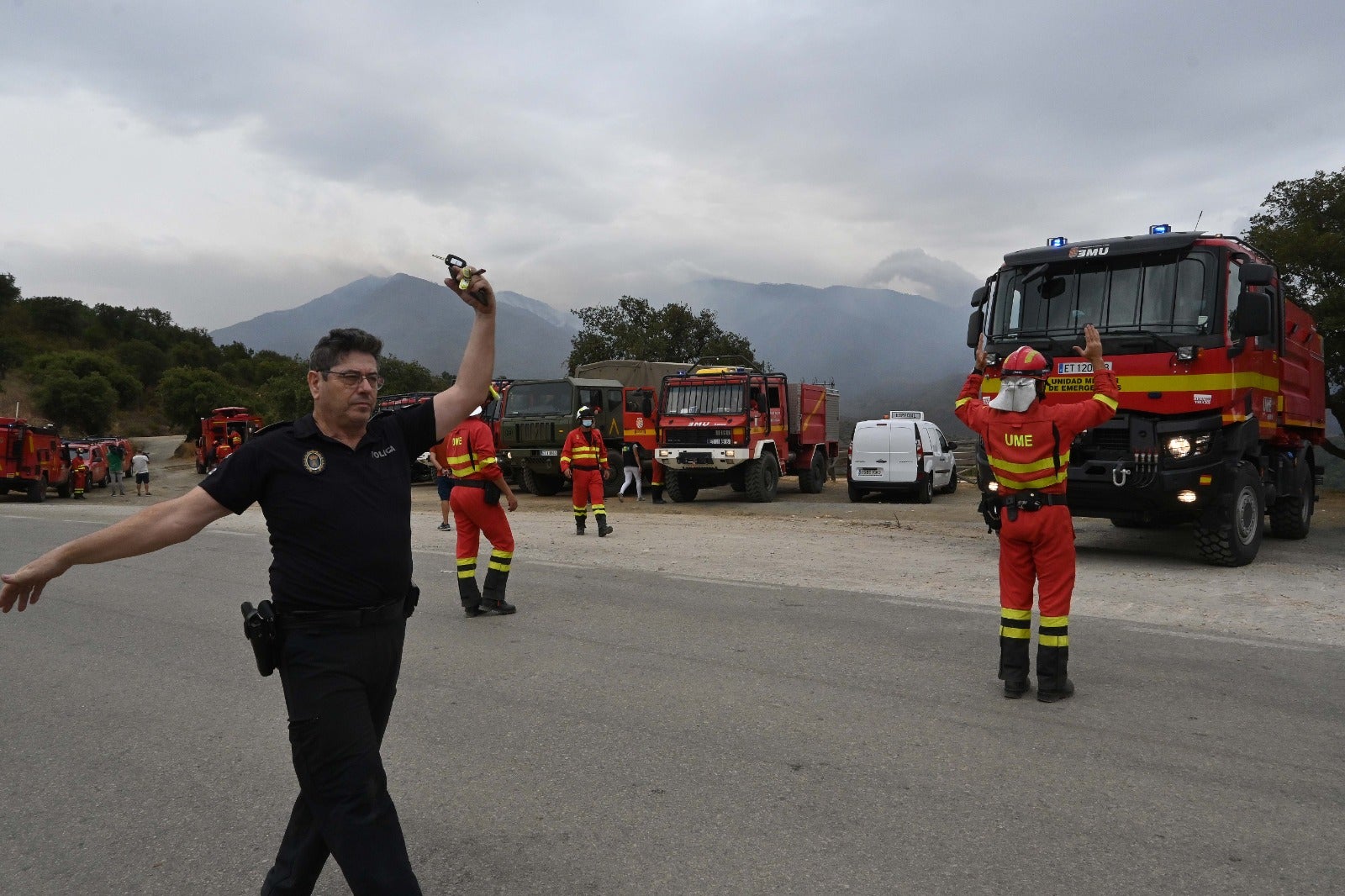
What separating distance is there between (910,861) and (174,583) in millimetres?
9222

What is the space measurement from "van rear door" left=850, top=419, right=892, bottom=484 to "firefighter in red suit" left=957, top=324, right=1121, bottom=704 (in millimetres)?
15464

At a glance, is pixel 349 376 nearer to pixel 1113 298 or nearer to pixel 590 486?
pixel 1113 298

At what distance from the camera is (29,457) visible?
27391 millimetres

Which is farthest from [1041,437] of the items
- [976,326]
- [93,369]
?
[93,369]

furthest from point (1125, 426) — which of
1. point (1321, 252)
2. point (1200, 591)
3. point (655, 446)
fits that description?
point (1321, 252)

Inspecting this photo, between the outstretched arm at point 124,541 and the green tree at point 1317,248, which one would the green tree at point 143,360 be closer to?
the green tree at point 1317,248

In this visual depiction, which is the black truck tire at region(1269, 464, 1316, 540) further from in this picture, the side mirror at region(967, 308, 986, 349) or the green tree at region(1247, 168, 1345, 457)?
the green tree at region(1247, 168, 1345, 457)

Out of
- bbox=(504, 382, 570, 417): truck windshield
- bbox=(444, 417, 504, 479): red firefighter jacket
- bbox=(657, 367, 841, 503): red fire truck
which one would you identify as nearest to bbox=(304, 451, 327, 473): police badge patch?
bbox=(444, 417, 504, 479): red firefighter jacket

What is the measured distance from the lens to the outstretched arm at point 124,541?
2.88 metres

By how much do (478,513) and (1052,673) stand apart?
4.69m

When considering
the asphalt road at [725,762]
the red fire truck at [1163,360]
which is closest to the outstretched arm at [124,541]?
the asphalt road at [725,762]

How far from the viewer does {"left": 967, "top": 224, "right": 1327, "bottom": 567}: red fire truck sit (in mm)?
9867

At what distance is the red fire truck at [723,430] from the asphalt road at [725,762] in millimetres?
12561

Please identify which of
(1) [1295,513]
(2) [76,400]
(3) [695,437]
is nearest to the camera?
(1) [1295,513]
